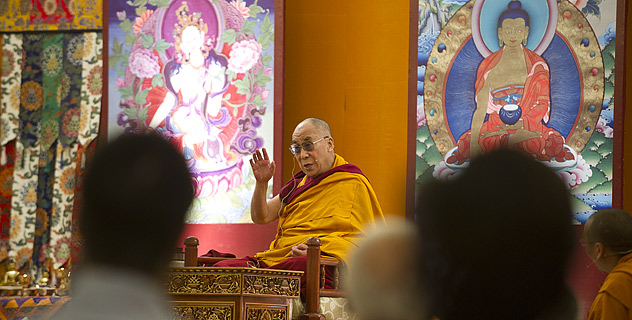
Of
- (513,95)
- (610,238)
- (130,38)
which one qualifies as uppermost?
(130,38)

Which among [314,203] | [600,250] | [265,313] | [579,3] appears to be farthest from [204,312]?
[579,3]

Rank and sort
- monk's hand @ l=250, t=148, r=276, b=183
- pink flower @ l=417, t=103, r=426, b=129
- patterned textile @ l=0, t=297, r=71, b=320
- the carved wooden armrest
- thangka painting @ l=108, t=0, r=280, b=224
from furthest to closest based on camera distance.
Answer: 1. thangka painting @ l=108, t=0, r=280, b=224
2. pink flower @ l=417, t=103, r=426, b=129
3. monk's hand @ l=250, t=148, r=276, b=183
4. the carved wooden armrest
5. patterned textile @ l=0, t=297, r=71, b=320

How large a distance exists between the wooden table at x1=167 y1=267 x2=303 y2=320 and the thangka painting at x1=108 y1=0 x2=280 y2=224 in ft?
5.47

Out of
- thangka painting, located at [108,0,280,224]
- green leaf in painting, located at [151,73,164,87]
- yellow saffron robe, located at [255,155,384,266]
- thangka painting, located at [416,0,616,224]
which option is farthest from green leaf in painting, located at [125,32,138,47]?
thangka painting, located at [416,0,616,224]

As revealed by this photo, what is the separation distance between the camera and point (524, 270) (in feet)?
2.80

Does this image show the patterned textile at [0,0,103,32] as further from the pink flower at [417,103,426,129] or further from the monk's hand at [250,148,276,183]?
the pink flower at [417,103,426,129]

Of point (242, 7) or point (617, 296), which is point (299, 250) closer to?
point (617, 296)

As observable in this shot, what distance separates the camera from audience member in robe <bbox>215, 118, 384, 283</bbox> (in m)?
4.36

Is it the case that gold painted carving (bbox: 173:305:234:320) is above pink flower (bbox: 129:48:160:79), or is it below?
below

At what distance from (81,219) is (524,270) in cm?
54

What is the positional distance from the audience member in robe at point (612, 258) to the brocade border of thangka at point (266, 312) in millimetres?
1391

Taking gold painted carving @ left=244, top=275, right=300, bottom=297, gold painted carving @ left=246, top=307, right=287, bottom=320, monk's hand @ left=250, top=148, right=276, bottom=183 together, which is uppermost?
monk's hand @ left=250, top=148, right=276, bottom=183

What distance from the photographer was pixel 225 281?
3.49m

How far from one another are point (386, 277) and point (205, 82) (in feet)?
15.8
